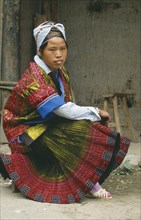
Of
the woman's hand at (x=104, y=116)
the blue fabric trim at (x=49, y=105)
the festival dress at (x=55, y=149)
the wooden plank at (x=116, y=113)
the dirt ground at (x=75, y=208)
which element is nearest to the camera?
the dirt ground at (x=75, y=208)

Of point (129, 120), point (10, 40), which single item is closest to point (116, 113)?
point (129, 120)

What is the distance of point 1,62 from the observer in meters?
6.71

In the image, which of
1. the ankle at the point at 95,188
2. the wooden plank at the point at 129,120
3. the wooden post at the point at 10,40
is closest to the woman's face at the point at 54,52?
the ankle at the point at 95,188

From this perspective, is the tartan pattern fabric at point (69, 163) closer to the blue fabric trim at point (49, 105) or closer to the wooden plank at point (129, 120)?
the blue fabric trim at point (49, 105)

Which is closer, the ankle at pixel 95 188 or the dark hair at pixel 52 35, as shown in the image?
the dark hair at pixel 52 35

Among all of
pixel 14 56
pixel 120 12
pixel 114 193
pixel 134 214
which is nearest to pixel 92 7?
pixel 120 12

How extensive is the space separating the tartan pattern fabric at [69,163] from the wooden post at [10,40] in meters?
2.64

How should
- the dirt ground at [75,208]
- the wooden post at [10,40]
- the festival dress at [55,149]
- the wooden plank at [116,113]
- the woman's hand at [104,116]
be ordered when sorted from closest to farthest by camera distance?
the dirt ground at [75,208] < the festival dress at [55,149] < the woman's hand at [104,116] < the wooden post at [10,40] < the wooden plank at [116,113]

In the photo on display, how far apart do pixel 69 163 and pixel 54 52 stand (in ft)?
2.79

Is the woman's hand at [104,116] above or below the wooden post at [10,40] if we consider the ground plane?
below

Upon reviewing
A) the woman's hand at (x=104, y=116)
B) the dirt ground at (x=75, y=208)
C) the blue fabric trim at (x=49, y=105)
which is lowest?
the dirt ground at (x=75, y=208)

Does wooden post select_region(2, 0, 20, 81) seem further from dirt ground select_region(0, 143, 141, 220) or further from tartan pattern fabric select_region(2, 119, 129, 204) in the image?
tartan pattern fabric select_region(2, 119, 129, 204)

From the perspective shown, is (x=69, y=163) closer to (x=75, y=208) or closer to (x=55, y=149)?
(x=55, y=149)

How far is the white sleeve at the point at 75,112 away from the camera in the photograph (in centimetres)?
386
